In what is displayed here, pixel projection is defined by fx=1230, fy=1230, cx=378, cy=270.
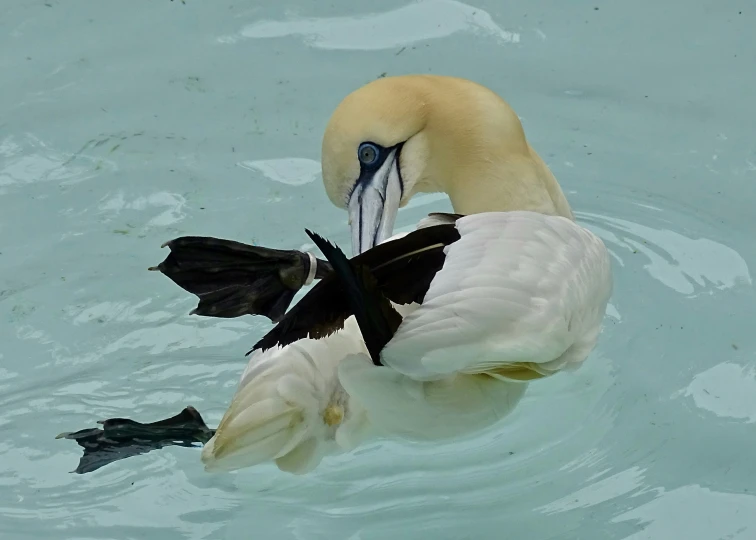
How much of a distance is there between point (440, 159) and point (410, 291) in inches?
31.3

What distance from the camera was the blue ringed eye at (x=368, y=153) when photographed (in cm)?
221

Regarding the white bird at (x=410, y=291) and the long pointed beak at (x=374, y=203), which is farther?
the long pointed beak at (x=374, y=203)

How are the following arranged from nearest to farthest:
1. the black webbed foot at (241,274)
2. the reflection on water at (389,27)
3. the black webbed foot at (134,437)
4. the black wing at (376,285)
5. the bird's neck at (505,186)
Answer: the black wing at (376,285), the black webbed foot at (241,274), the black webbed foot at (134,437), the bird's neck at (505,186), the reflection on water at (389,27)

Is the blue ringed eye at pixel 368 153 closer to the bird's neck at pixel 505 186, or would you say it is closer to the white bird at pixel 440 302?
the white bird at pixel 440 302

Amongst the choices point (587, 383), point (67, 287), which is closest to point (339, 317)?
point (587, 383)

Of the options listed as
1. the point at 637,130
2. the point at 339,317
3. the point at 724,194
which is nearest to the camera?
the point at 339,317

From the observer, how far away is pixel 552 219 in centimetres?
195

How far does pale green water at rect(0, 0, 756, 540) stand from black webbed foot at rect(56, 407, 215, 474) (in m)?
0.10

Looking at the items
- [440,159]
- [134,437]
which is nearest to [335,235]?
[440,159]

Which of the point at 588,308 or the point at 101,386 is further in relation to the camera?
the point at 101,386

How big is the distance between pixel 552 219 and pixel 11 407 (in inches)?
45.0

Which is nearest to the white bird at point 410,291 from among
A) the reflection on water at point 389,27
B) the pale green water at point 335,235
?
the pale green water at point 335,235

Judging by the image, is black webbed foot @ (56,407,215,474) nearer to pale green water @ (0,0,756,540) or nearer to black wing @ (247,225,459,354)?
pale green water @ (0,0,756,540)

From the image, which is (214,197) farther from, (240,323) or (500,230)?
(500,230)
